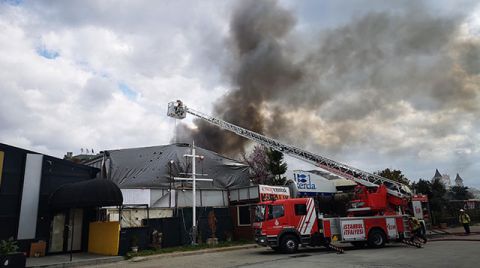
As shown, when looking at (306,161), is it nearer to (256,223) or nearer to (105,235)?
(256,223)

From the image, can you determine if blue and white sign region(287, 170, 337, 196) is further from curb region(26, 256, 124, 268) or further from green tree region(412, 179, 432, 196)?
curb region(26, 256, 124, 268)

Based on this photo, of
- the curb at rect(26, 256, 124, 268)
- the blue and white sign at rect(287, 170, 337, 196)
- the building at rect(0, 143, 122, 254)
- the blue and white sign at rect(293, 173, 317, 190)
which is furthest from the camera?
the blue and white sign at rect(287, 170, 337, 196)

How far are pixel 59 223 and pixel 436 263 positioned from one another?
1741 cm

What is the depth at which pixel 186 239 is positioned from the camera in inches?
883

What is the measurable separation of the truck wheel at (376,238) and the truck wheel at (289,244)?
4236 millimetres

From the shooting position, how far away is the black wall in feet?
55.8

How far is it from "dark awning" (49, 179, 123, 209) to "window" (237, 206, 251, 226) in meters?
10.2

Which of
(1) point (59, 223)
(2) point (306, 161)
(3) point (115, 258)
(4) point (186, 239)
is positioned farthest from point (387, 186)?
(1) point (59, 223)

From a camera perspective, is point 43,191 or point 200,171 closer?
point 43,191

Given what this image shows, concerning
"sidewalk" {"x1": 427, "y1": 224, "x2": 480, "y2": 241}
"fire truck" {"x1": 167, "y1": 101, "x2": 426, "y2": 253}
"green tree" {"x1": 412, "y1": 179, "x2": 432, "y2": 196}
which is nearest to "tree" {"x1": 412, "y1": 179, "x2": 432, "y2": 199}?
"green tree" {"x1": 412, "y1": 179, "x2": 432, "y2": 196}

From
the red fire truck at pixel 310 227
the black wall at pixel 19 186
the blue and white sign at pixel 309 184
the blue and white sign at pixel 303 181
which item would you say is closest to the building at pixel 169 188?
the black wall at pixel 19 186

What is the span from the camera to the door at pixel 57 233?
18.7 metres

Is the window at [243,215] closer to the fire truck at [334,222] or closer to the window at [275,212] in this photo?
the fire truck at [334,222]

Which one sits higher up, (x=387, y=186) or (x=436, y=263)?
(x=387, y=186)
